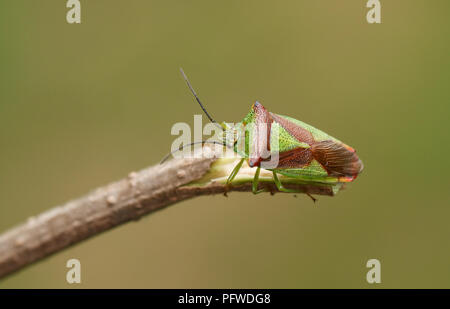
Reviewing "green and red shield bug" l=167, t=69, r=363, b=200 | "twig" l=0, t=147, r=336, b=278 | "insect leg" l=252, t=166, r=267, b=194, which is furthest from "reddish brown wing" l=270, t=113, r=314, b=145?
"twig" l=0, t=147, r=336, b=278

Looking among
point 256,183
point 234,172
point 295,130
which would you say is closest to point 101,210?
point 234,172

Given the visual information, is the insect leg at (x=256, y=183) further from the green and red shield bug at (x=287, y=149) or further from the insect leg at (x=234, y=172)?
the insect leg at (x=234, y=172)

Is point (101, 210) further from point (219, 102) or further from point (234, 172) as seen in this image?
point (219, 102)

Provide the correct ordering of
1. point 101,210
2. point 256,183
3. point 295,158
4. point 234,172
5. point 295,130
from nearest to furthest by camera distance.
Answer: point 101,210 → point 234,172 → point 256,183 → point 295,158 → point 295,130

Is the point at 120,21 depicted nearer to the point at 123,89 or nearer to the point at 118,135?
the point at 123,89

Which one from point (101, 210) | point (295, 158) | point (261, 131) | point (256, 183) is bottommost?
point (101, 210)

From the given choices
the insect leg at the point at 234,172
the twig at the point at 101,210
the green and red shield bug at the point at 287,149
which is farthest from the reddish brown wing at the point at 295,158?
the twig at the point at 101,210

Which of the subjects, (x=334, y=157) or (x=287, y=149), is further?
(x=334, y=157)
